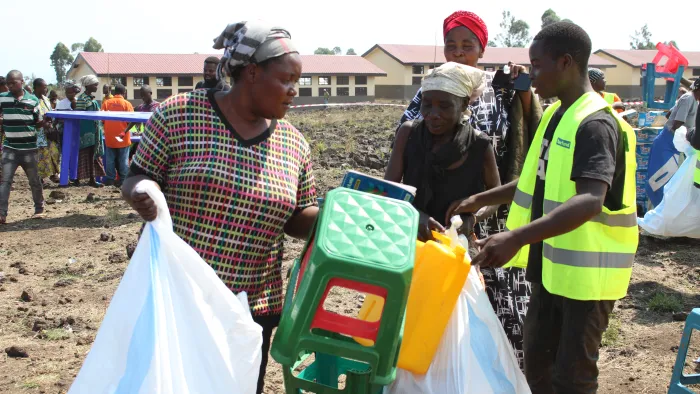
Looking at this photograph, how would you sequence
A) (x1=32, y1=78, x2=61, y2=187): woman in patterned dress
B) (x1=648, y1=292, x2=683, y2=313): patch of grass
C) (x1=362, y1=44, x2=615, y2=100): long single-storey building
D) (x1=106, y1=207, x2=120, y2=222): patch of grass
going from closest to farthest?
(x1=648, y1=292, x2=683, y2=313): patch of grass < (x1=106, y1=207, x2=120, y2=222): patch of grass < (x1=32, y1=78, x2=61, y2=187): woman in patterned dress < (x1=362, y1=44, x2=615, y2=100): long single-storey building

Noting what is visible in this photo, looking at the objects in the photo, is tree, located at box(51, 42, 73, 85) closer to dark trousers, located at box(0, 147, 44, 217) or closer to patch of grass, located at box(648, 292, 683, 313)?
dark trousers, located at box(0, 147, 44, 217)

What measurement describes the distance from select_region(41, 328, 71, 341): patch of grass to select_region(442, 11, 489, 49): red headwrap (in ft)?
9.99

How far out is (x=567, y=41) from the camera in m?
2.38

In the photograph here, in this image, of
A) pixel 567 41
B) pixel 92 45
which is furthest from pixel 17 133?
pixel 92 45

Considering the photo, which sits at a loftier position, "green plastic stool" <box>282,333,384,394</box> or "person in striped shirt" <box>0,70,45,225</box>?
"person in striped shirt" <box>0,70,45,225</box>

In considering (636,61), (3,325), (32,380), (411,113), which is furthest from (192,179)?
(636,61)

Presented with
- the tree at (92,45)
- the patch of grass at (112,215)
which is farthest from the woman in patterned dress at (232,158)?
the tree at (92,45)

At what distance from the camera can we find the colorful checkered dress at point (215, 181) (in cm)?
207

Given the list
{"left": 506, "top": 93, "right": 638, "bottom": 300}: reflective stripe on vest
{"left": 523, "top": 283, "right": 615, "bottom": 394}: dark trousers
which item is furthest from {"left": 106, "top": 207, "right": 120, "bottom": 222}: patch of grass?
{"left": 506, "top": 93, "right": 638, "bottom": 300}: reflective stripe on vest

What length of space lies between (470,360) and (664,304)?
3.46m

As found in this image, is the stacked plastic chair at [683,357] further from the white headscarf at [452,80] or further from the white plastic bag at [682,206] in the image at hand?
the white plastic bag at [682,206]

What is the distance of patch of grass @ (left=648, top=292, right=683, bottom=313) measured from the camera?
5102mm

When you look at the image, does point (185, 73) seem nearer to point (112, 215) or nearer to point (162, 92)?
point (162, 92)

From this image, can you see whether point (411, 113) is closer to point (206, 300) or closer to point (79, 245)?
point (206, 300)
